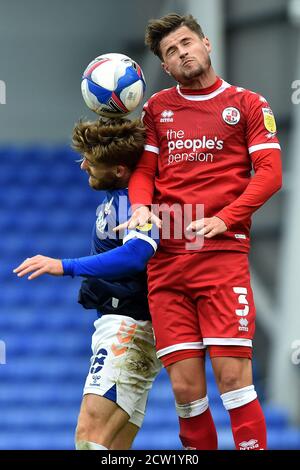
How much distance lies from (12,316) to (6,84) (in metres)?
3.41

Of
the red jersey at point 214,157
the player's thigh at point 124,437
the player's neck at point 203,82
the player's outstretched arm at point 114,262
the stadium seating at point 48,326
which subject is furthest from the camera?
the stadium seating at point 48,326

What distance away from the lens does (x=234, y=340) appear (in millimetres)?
4133

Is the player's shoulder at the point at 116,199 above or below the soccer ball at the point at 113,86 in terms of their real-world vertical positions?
below

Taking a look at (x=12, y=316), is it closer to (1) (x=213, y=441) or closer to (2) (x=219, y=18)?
(2) (x=219, y=18)

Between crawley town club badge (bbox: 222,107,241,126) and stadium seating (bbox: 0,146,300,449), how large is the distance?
5062mm

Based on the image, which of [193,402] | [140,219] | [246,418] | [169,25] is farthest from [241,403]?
[169,25]

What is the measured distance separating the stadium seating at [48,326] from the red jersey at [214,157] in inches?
194

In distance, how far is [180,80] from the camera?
4316mm

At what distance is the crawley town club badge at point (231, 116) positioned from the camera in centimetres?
426

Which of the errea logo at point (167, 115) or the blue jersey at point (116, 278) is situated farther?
the errea logo at point (167, 115)

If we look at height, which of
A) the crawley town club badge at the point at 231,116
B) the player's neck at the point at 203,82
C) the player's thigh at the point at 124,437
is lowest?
the player's thigh at the point at 124,437

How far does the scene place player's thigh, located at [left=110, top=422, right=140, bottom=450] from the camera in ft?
14.5

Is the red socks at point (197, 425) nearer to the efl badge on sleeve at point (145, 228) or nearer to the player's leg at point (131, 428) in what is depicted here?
the player's leg at point (131, 428)

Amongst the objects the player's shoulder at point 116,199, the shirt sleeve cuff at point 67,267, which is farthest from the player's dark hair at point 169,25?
the shirt sleeve cuff at point 67,267
